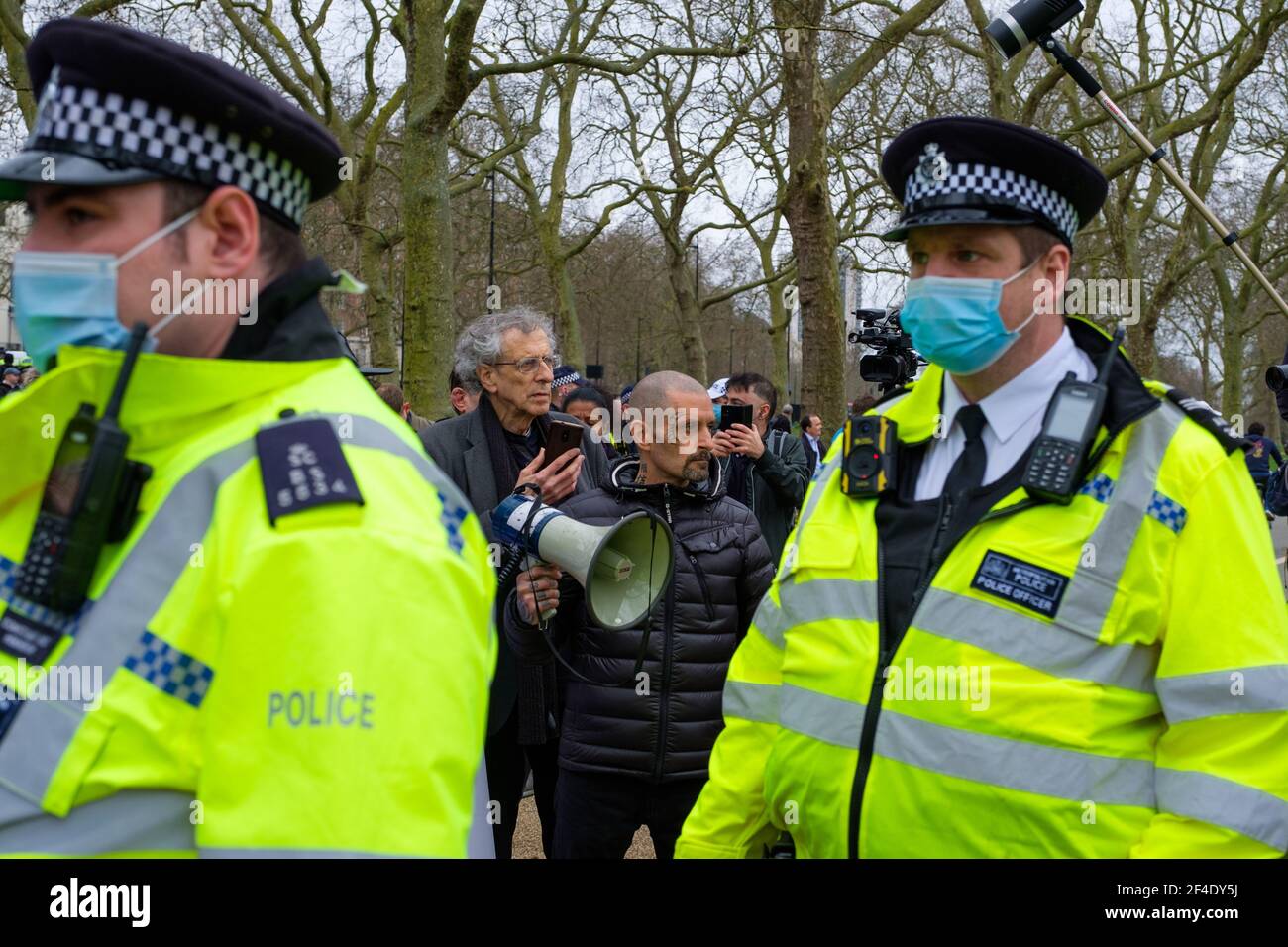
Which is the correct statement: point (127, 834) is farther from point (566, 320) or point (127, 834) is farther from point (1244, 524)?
point (566, 320)

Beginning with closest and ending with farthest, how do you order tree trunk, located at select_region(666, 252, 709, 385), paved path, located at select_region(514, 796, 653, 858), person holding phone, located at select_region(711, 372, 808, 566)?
paved path, located at select_region(514, 796, 653, 858), person holding phone, located at select_region(711, 372, 808, 566), tree trunk, located at select_region(666, 252, 709, 385)

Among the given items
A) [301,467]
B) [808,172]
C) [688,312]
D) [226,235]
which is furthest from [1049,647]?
[688,312]

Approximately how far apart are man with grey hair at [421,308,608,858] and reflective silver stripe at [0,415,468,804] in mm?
2932

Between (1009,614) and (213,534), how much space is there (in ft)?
4.55

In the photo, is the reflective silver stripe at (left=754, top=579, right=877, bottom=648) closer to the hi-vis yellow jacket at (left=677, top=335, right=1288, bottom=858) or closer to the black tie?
the hi-vis yellow jacket at (left=677, top=335, right=1288, bottom=858)

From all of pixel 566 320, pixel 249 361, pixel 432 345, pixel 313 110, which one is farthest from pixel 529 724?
pixel 566 320


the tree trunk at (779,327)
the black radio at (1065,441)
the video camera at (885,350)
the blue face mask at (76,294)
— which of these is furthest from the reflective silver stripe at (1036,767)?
the tree trunk at (779,327)

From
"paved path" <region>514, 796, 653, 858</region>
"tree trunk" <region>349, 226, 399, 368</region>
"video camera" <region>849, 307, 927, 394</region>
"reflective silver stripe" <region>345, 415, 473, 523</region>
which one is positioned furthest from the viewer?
"tree trunk" <region>349, 226, 399, 368</region>

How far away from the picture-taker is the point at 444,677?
1470 mm

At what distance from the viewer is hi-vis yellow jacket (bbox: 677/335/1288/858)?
6.98 ft

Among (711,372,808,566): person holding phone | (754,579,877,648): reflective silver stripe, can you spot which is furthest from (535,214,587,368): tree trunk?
(754,579,877,648): reflective silver stripe

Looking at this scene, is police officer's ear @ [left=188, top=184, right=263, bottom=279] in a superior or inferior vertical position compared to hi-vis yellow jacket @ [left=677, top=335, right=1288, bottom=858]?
superior

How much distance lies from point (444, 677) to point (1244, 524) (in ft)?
4.75

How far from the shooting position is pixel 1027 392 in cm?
260
